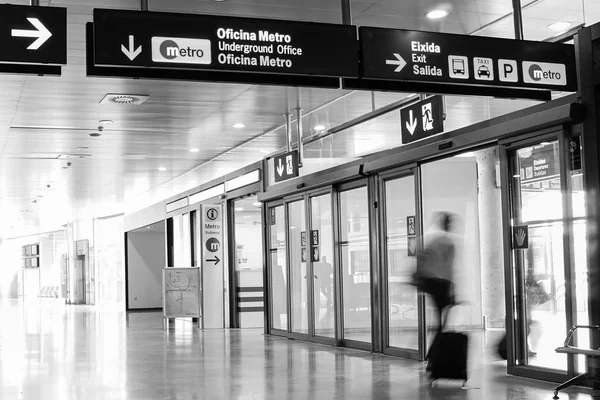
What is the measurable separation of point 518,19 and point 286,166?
235 inches

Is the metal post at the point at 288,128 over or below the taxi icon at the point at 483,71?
over

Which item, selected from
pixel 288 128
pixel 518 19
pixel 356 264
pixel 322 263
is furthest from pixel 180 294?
pixel 518 19

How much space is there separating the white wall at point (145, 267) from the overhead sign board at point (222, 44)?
21981 mm

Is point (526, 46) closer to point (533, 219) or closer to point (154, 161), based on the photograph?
point (533, 219)

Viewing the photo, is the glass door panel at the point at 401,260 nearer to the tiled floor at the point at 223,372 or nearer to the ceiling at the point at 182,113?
the tiled floor at the point at 223,372

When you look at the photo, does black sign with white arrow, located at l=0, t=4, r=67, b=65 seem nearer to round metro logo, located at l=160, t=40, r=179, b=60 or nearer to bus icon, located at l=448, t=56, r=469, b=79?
round metro logo, located at l=160, t=40, r=179, b=60

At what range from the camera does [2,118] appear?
12078 mm

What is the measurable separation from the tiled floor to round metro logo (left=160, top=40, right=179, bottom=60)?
10.7ft

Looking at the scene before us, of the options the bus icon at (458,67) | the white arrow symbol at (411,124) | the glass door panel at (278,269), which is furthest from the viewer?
the glass door panel at (278,269)

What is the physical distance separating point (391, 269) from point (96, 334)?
25.5ft

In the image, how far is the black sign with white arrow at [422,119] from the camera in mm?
8945

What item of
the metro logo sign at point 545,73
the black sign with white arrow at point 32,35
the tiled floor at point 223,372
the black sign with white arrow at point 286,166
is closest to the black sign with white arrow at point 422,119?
the metro logo sign at point 545,73

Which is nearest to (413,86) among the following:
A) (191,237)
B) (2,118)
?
(2,118)

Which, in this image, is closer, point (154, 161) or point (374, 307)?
point (374, 307)
